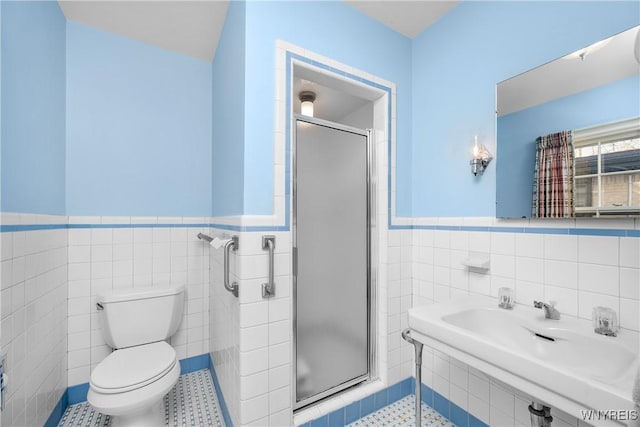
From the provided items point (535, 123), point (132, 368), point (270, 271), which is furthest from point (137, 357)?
point (535, 123)

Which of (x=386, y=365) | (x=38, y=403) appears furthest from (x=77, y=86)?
(x=386, y=365)

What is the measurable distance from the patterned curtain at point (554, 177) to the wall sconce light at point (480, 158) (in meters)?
0.24

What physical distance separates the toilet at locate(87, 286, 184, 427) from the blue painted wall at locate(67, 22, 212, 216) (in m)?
0.64

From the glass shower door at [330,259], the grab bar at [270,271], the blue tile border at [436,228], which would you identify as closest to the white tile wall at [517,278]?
the blue tile border at [436,228]

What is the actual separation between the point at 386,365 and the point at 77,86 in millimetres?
2797

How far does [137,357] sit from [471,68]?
2.65 metres

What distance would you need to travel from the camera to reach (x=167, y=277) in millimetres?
2070

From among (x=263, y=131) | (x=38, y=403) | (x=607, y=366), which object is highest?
(x=263, y=131)

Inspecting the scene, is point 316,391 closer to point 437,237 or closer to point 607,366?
point 437,237

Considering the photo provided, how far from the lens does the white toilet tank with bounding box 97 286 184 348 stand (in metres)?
1.73

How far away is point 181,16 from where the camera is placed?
1784 millimetres

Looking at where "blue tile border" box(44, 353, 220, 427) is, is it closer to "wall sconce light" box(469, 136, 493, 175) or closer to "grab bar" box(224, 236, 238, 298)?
"grab bar" box(224, 236, 238, 298)

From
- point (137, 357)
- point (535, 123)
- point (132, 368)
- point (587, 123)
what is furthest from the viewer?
point (137, 357)

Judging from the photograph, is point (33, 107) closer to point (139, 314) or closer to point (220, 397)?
point (139, 314)
